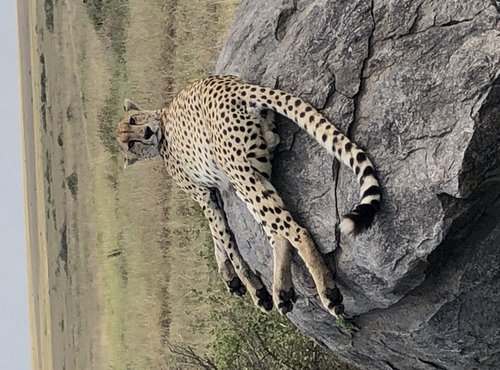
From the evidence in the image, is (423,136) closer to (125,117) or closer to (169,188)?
(125,117)

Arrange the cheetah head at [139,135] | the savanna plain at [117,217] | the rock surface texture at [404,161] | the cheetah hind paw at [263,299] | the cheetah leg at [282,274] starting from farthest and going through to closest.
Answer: the savanna plain at [117,217] < the cheetah head at [139,135] < the cheetah hind paw at [263,299] < the cheetah leg at [282,274] < the rock surface texture at [404,161]

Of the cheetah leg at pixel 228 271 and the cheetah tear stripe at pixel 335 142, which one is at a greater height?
the cheetah tear stripe at pixel 335 142

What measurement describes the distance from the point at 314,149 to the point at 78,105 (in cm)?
887

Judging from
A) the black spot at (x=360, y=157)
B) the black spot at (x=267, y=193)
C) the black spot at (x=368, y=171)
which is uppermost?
the black spot at (x=360, y=157)

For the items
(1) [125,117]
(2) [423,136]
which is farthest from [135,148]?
(2) [423,136]

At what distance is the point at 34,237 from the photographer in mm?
14789

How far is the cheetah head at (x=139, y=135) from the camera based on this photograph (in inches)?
211

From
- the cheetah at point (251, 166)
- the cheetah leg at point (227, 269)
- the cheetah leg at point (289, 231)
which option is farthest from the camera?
the cheetah leg at point (227, 269)

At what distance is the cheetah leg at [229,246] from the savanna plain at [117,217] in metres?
2.59

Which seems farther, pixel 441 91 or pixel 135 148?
pixel 135 148

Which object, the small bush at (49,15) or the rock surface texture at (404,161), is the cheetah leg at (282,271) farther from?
the small bush at (49,15)

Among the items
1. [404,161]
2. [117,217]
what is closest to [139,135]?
[404,161]

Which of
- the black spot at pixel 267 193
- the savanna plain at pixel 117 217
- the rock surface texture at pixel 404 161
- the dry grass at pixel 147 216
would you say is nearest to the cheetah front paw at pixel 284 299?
the rock surface texture at pixel 404 161

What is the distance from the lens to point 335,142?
3980mm
